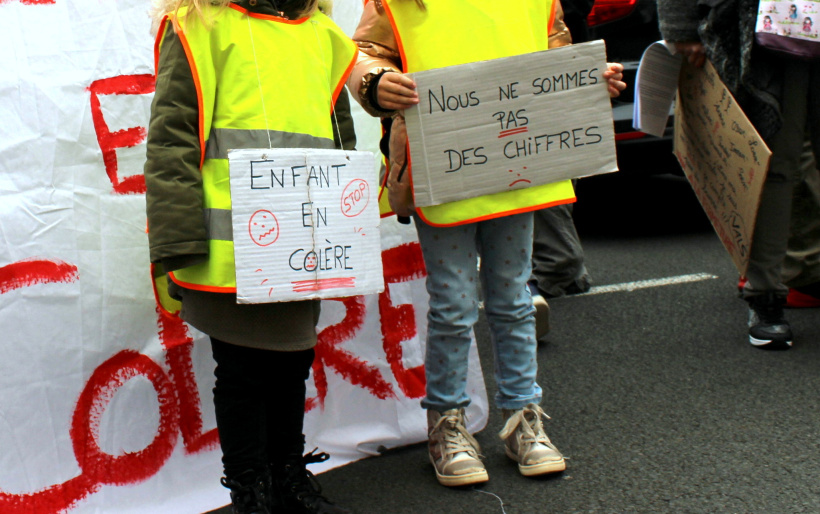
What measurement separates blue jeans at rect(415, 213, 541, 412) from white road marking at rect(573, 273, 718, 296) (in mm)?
1838

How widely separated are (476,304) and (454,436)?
35 centimetres

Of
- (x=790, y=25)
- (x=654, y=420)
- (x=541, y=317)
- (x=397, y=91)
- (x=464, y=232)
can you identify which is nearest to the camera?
(x=397, y=91)

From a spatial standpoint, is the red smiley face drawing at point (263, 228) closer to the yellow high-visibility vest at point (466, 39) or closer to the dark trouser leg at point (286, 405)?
the dark trouser leg at point (286, 405)

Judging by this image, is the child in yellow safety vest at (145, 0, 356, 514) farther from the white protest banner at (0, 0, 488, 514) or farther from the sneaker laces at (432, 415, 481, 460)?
the sneaker laces at (432, 415, 481, 460)

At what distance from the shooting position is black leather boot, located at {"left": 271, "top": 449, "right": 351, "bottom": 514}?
2.15 meters

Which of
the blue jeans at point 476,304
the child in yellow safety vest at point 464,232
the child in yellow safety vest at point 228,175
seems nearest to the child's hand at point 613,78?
the child in yellow safety vest at point 464,232

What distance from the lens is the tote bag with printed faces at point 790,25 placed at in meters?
2.82

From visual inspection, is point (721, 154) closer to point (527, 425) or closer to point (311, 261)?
point (527, 425)

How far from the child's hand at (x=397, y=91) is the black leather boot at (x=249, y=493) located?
2.96ft

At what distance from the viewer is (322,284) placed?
1896mm

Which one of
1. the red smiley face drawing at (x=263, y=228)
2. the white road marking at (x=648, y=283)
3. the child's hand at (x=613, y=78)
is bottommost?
the white road marking at (x=648, y=283)

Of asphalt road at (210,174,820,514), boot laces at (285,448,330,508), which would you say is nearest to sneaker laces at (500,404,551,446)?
asphalt road at (210,174,820,514)

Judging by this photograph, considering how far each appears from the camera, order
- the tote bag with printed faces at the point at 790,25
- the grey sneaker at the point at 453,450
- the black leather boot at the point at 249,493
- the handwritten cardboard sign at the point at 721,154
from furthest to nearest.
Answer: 1. the handwritten cardboard sign at the point at 721,154
2. the tote bag with printed faces at the point at 790,25
3. the grey sneaker at the point at 453,450
4. the black leather boot at the point at 249,493

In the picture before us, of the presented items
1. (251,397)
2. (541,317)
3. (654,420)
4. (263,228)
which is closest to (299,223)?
(263,228)
